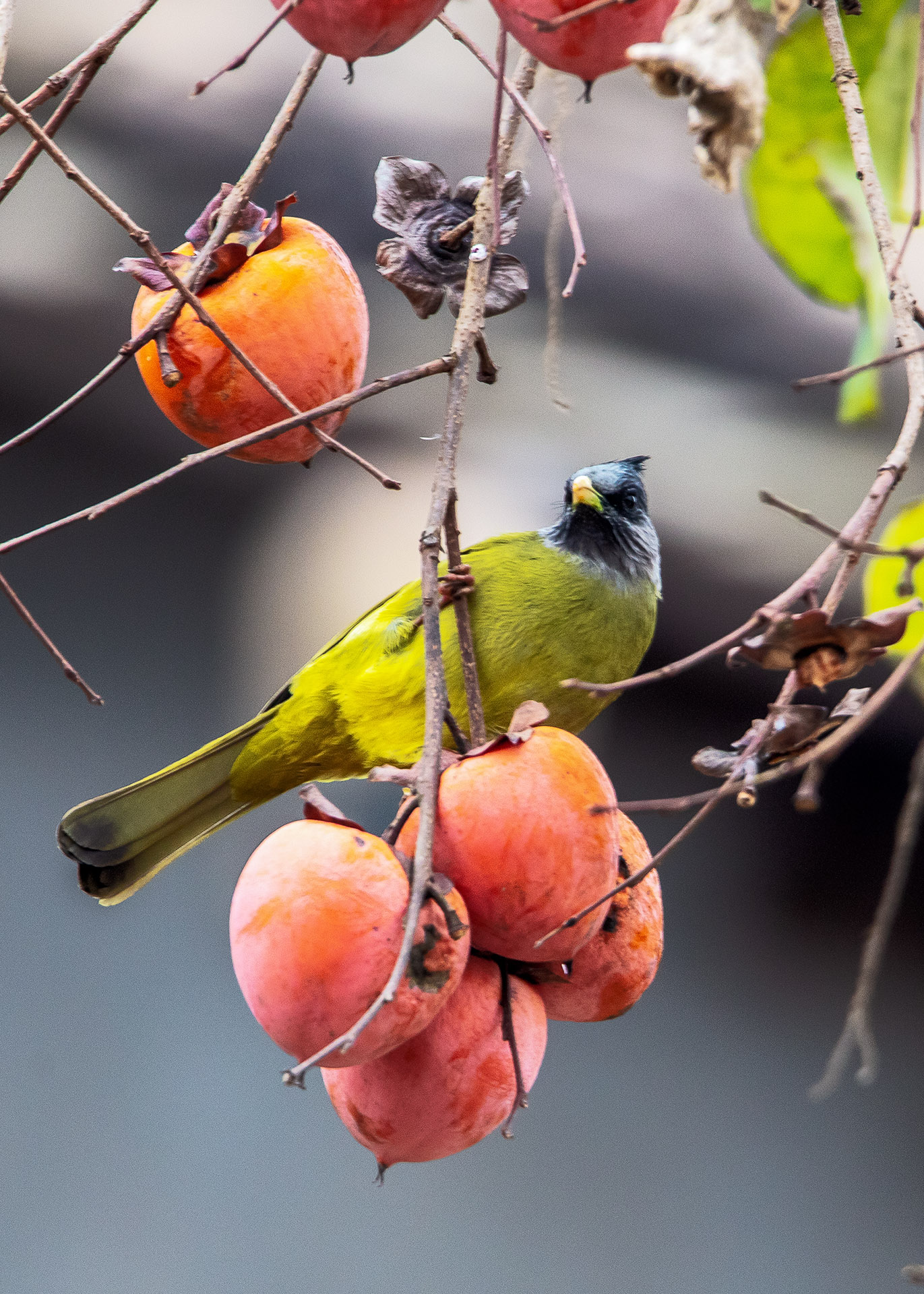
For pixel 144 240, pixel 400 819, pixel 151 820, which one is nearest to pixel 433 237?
pixel 144 240

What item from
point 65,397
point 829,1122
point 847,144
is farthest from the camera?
point 829,1122

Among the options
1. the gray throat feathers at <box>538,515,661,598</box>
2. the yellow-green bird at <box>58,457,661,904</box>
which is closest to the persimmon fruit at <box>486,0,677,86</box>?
the yellow-green bird at <box>58,457,661,904</box>

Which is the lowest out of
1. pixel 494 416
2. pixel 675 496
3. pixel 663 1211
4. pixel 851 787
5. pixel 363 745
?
pixel 663 1211

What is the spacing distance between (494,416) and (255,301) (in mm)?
1889

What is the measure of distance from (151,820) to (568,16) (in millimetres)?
909

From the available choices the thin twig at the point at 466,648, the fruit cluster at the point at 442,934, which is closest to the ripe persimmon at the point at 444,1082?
the fruit cluster at the point at 442,934

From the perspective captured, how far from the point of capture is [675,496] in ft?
8.87

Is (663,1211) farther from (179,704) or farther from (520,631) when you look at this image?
(520,631)

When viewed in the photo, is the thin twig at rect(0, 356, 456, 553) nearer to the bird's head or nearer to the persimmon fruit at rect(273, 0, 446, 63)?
the persimmon fruit at rect(273, 0, 446, 63)

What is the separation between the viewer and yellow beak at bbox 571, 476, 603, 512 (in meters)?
1.76

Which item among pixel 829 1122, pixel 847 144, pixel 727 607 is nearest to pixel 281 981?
pixel 847 144

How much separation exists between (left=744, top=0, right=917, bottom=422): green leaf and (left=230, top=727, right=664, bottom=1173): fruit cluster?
40 cm

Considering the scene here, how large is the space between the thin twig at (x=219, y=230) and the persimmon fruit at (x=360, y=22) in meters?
0.12

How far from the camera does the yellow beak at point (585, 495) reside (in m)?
1.76
